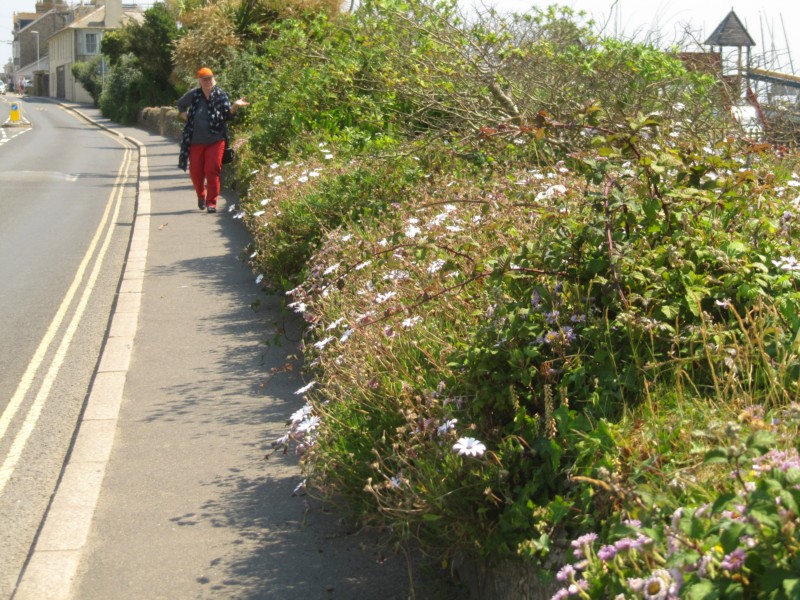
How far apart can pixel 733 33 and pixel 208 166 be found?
25.9ft

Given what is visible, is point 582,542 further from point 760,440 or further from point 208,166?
point 208,166

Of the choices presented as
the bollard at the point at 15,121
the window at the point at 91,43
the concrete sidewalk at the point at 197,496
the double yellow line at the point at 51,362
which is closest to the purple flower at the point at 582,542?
the concrete sidewalk at the point at 197,496

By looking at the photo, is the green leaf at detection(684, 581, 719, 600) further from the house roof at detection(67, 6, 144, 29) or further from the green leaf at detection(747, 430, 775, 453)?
the house roof at detection(67, 6, 144, 29)

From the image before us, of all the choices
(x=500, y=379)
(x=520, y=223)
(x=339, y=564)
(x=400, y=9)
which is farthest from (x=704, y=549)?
(x=400, y=9)

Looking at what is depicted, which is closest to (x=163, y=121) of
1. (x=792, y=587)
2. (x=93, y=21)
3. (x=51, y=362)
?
(x=51, y=362)

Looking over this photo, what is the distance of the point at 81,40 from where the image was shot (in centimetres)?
10450

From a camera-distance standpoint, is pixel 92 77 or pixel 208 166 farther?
pixel 92 77

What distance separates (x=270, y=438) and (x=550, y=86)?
4452mm

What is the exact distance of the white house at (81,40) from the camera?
96.2 metres

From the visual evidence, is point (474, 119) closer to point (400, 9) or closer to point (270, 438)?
point (400, 9)

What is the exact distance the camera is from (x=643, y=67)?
9172mm

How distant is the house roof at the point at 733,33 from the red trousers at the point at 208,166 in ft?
24.6

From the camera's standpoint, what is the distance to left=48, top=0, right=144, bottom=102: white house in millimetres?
96188

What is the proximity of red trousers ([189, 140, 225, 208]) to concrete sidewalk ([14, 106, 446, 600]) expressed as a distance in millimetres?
5823
